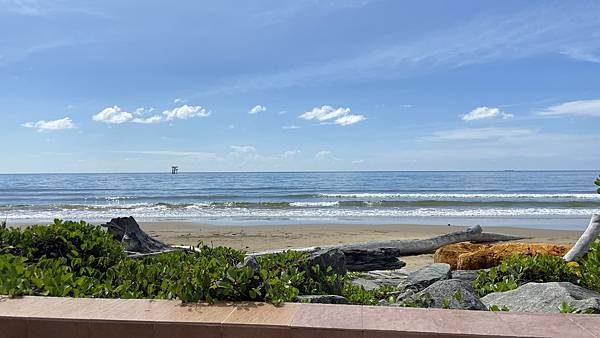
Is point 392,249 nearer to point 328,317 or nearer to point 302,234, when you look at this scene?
point 328,317

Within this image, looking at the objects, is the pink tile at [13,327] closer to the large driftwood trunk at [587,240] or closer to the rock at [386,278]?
the rock at [386,278]

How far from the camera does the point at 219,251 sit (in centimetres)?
514

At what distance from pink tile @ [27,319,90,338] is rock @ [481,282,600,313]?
3.32 metres

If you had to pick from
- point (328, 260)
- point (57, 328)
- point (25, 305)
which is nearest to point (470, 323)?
point (57, 328)

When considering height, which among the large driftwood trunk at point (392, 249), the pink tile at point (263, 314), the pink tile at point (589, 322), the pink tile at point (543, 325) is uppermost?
the pink tile at point (263, 314)

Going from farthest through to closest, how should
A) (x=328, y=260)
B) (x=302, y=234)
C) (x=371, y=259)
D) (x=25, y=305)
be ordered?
(x=302, y=234)
(x=371, y=259)
(x=328, y=260)
(x=25, y=305)

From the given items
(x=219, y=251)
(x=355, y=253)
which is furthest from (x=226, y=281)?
(x=355, y=253)

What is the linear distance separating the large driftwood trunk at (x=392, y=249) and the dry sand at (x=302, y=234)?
2663 millimetres

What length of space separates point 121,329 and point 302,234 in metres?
14.4

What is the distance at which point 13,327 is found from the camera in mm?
2756

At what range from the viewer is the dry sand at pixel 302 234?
14828 mm

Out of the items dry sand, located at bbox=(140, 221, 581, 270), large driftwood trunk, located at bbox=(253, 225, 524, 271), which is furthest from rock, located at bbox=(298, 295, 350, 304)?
→ dry sand, located at bbox=(140, 221, 581, 270)

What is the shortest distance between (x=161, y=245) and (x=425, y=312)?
7.29 metres

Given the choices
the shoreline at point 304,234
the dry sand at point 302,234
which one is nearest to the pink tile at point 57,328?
the shoreline at point 304,234
